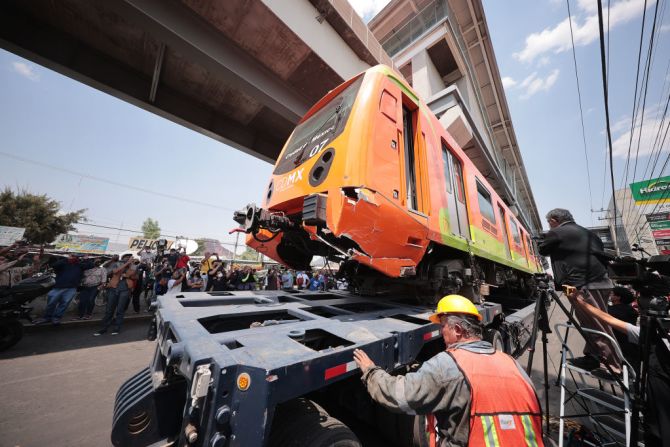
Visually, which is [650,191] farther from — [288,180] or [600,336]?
[288,180]

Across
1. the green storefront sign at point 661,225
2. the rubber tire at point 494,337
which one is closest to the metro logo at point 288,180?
the rubber tire at point 494,337

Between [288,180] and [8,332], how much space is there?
19.8 ft

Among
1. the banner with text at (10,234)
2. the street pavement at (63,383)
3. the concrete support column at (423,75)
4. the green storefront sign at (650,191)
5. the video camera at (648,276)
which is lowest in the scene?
the street pavement at (63,383)

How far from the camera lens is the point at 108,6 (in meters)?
3.91

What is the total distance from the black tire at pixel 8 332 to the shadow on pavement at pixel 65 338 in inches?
5.1

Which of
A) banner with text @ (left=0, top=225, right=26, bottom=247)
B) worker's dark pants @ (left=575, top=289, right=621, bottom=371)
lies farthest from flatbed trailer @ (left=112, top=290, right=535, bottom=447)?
banner with text @ (left=0, top=225, right=26, bottom=247)

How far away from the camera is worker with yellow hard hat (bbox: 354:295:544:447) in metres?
1.29

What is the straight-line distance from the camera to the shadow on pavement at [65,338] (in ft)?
15.3

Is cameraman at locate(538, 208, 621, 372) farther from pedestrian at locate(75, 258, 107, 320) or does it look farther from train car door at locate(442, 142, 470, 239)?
pedestrian at locate(75, 258, 107, 320)

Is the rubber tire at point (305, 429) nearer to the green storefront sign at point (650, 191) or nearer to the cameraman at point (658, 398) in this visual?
the cameraman at point (658, 398)

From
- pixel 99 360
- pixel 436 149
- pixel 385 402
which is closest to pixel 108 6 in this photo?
pixel 436 149

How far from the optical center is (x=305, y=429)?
1.39 metres

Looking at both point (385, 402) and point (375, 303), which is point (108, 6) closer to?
point (375, 303)

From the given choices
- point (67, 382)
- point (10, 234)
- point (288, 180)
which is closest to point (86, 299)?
point (67, 382)
